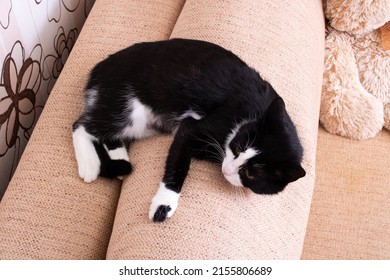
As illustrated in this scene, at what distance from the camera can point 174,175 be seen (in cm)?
83

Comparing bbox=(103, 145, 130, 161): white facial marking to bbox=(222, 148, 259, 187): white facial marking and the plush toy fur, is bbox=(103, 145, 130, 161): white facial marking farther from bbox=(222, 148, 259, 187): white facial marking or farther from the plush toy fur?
the plush toy fur

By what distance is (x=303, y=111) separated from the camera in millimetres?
978

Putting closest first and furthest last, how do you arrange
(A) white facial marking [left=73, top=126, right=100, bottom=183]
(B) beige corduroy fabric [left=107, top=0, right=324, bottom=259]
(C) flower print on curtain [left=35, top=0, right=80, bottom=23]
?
1. (B) beige corduroy fabric [left=107, top=0, right=324, bottom=259]
2. (A) white facial marking [left=73, top=126, right=100, bottom=183]
3. (C) flower print on curtain [left=35, top=0, right=80, bottom=23]

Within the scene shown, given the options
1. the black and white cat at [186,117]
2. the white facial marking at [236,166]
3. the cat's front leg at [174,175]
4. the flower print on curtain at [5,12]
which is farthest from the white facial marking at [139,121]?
the flower print on curtain at [5,12]

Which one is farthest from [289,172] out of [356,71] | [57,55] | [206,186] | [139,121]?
[57,55]

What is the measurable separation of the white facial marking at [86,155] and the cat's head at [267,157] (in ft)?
0.89

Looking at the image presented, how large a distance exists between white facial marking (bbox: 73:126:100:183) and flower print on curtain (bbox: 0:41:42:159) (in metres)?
0.24

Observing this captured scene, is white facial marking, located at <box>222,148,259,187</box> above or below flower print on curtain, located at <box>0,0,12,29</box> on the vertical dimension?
below

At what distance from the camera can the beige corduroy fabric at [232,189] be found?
30.0 inches

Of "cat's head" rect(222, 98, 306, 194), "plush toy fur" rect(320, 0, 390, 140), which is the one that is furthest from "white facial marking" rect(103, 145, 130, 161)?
"plush toy fur" rect(320, 0, 390, 140)

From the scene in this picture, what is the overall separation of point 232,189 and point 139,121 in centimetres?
28

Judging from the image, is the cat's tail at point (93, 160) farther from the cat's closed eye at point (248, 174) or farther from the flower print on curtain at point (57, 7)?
the flower print on curtain at point (57, 7)

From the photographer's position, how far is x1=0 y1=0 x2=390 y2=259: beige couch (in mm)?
782

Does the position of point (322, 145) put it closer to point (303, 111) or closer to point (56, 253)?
point (303, 111)
